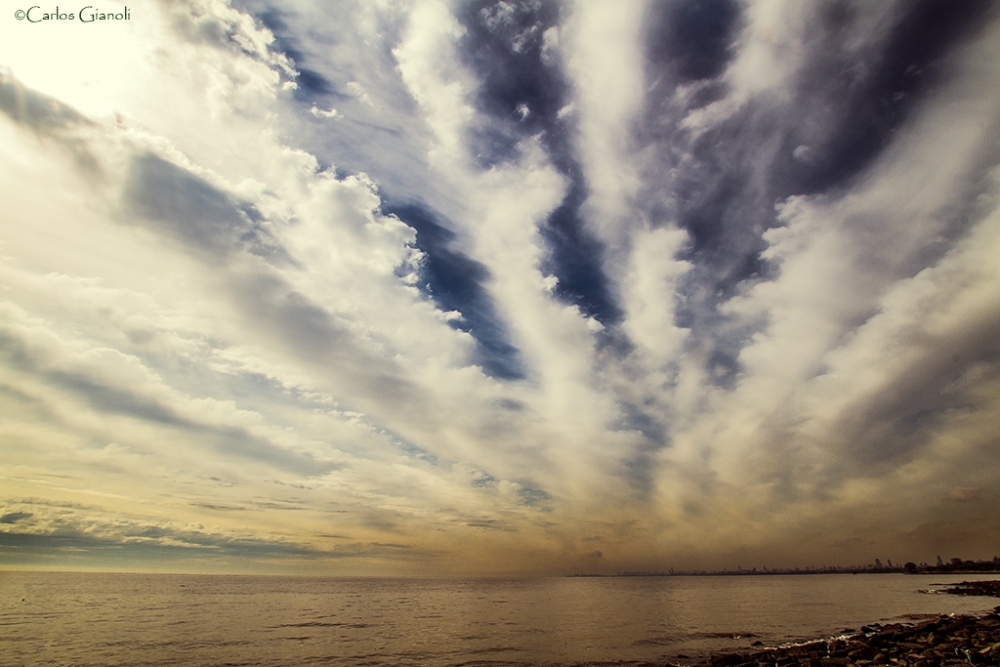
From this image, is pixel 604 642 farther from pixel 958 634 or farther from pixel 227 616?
pixel 227 616

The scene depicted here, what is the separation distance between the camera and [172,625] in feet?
191

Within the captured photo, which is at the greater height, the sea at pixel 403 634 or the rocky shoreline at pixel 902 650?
the rocky shoreline at pixel 902 650

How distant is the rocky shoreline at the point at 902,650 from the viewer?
2883cm

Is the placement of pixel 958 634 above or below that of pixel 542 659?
above

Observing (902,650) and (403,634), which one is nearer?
(902,650)

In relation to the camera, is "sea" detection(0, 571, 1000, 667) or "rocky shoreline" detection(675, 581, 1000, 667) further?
"sea" detection(0, 571, 1000, 667)

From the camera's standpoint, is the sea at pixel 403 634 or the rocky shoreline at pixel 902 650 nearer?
the rocky shoreline at pixel 902 650

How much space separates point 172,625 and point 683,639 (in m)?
69.1

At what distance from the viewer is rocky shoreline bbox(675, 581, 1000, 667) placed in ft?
94.6

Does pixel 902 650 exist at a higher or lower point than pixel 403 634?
higher

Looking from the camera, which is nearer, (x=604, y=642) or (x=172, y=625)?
(x=604, y=642)

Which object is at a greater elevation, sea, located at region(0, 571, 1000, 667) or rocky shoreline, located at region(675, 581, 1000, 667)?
rocky shoreline, located at region(675, 581, 1000, 667)

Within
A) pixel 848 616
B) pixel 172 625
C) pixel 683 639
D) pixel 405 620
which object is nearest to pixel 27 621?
pixel 172 625

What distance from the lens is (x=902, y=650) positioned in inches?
1258
